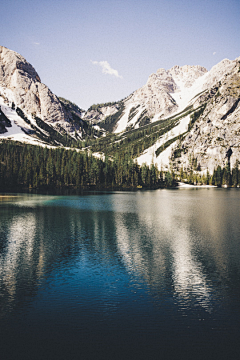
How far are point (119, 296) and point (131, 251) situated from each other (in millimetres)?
11489

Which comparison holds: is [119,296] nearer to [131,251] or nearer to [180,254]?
[131,251]

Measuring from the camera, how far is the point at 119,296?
18516 mm

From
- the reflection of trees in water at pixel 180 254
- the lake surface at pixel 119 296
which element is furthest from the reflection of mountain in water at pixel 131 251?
the lake surface at pixel 119 296

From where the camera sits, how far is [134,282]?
69.0ft

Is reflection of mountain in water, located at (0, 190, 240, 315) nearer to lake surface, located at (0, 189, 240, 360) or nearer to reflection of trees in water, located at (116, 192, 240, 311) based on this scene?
reflection of trees in water, located at (116, 192, 240, 311)

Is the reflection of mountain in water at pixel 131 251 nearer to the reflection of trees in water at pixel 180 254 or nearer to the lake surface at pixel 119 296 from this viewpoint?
the reflection of trees in water at pixel 180 254

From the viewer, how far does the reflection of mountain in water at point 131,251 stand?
20.3 metres

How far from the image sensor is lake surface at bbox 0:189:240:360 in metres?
13.2

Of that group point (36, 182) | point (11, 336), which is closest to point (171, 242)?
point (11, 336)

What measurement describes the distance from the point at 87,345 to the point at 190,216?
45.6 meters

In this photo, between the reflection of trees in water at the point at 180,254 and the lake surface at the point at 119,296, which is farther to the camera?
the reflection of trees in water at the point at 180,254

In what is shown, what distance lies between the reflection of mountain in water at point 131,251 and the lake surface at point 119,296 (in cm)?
11

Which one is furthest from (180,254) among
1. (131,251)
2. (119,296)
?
(119,296)

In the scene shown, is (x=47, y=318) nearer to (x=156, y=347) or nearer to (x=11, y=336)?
(x=11, y=336)
